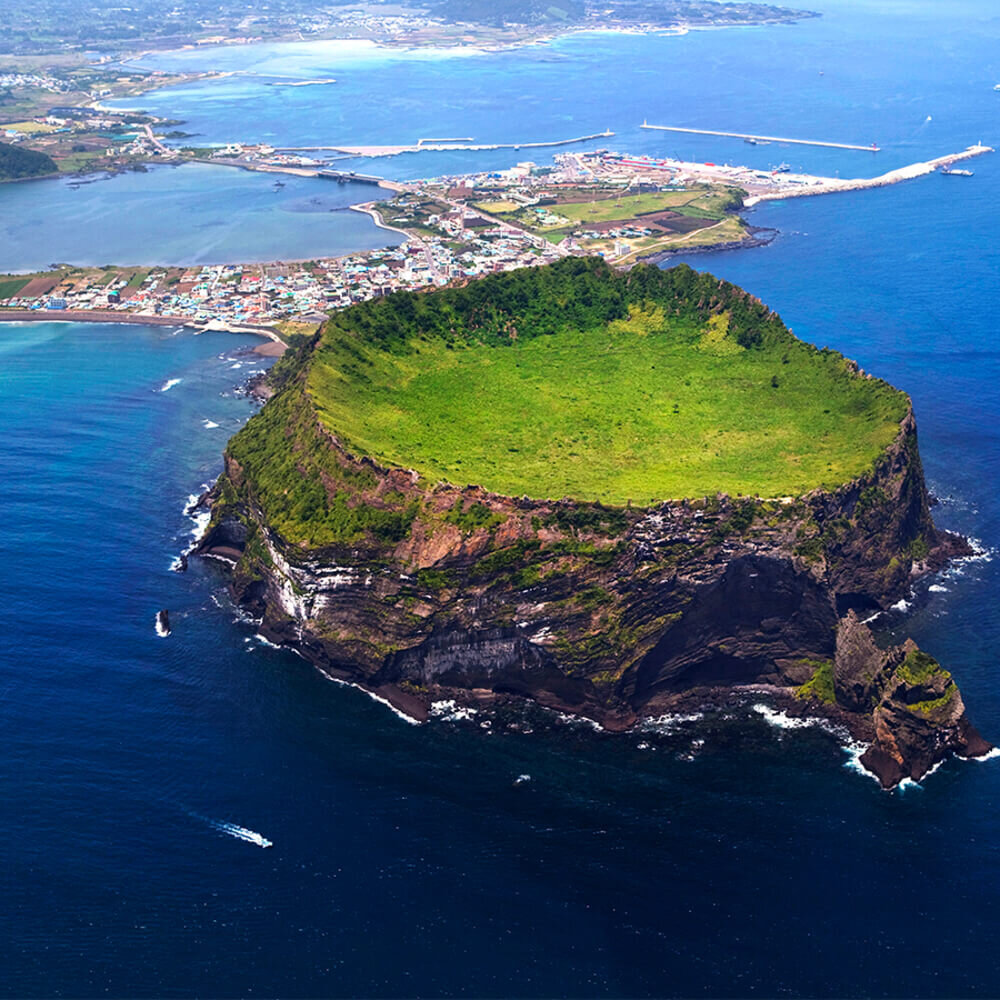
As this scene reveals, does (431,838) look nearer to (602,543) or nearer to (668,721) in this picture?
(668,721)

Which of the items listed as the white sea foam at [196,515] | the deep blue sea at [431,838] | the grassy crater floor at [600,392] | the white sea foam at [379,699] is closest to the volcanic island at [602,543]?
the grassy crater floor at [600,392]

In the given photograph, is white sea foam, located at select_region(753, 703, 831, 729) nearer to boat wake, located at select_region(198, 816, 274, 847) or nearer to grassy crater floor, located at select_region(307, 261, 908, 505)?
grassy crater floor, located at select_region(307, 261, 908, 505)

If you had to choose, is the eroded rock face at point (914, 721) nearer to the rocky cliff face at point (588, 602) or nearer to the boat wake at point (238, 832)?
the rocky cliff face at point (588, 602)

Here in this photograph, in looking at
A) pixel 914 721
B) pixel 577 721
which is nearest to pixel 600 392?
pixel 577 721

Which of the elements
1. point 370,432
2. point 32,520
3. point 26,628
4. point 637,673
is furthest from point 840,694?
point 32,520

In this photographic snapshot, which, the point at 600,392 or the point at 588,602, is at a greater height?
the point at 600,392

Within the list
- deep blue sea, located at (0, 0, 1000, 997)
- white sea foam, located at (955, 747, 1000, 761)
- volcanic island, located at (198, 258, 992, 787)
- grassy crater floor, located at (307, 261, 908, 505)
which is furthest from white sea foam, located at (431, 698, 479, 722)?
white sea foam, located at (955, 747, 1000, 761)

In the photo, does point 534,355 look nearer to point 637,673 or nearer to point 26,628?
point 637,673
